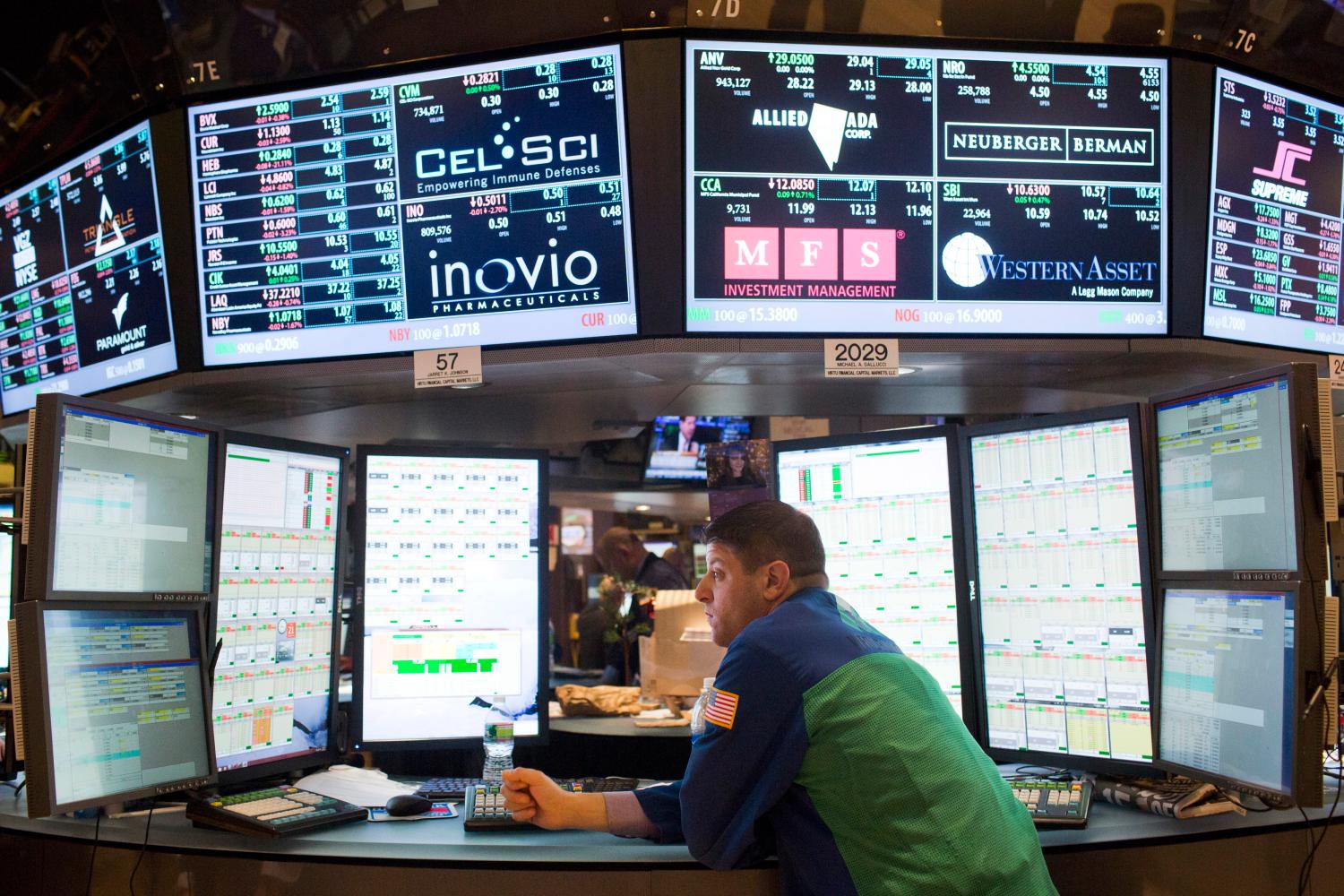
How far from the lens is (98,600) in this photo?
7.65 ft

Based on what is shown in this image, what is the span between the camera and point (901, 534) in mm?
2900

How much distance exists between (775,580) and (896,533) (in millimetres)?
874

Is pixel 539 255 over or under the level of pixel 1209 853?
over

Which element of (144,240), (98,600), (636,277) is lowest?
(98,600)

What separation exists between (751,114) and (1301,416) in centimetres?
142

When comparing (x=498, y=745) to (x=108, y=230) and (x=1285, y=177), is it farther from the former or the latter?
(x=1285, y=177)

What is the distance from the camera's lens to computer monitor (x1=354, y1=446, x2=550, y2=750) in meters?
2.94

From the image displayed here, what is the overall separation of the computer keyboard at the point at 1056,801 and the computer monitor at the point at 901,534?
1.32 feet

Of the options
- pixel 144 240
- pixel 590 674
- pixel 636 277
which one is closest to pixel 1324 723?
pixel 636 277

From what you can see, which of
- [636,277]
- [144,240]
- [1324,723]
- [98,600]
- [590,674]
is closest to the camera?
[1324,723]

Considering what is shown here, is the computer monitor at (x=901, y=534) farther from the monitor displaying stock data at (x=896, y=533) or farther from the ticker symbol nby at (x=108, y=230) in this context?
the ticker symbol nby at (x=108, y=230)

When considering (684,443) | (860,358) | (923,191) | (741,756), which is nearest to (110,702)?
(741,756)

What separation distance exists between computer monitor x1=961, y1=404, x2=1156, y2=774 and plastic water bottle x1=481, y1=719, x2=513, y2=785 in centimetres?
119

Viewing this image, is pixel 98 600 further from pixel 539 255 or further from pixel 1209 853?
pixel 1209 853
